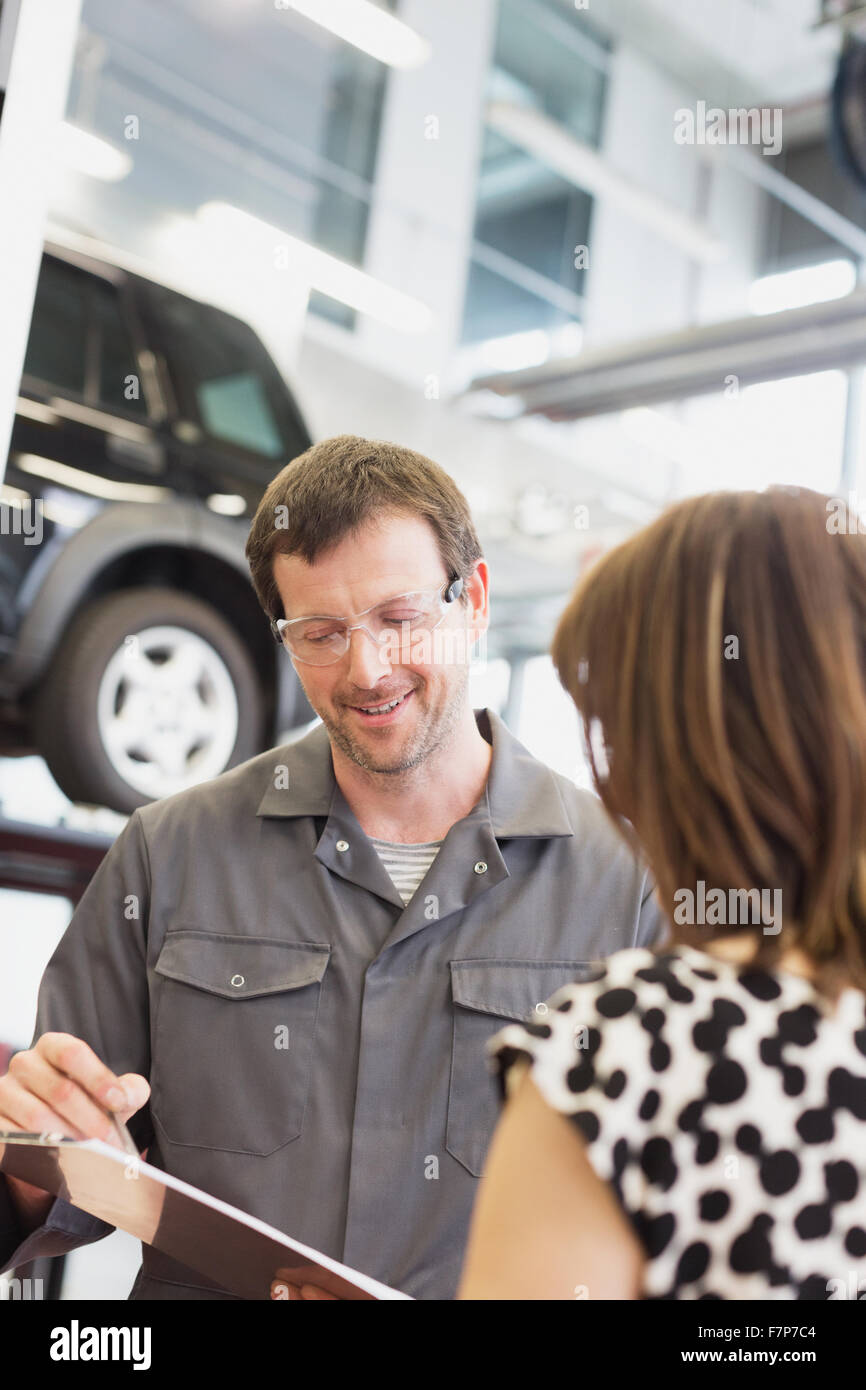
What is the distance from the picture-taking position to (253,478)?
A: 336 centimetres

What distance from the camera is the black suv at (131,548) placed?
2781 millimetres

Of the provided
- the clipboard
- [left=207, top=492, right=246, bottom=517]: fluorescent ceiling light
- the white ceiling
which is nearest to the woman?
the clipboard

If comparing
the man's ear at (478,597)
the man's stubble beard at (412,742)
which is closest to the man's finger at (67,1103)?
the man's stubble beard at (412,742)

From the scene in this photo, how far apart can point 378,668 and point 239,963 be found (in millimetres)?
346

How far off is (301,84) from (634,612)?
7.11m

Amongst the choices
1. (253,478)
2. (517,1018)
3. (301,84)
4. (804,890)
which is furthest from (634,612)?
(301,84)

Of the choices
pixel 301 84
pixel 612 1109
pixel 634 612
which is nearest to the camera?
pixel 612 1109

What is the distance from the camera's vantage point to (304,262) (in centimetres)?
600

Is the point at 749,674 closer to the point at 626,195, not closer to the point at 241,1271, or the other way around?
the point at 241,1271

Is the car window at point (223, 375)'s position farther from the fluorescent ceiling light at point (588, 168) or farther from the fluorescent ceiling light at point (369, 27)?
the fluorescent ceiling light at point (588, 168)

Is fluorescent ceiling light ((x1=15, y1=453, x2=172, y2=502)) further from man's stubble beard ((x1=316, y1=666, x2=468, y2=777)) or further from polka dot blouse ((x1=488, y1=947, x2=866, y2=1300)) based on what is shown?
polka dot blouse ((x1=488, y1=947, x2=866, y2=1300))

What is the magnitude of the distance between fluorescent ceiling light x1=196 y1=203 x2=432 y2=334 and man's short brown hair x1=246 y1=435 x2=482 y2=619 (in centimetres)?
454

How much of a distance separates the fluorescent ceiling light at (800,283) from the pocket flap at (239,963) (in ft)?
28.5

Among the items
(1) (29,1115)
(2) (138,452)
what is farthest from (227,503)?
(1) (29,1115)
